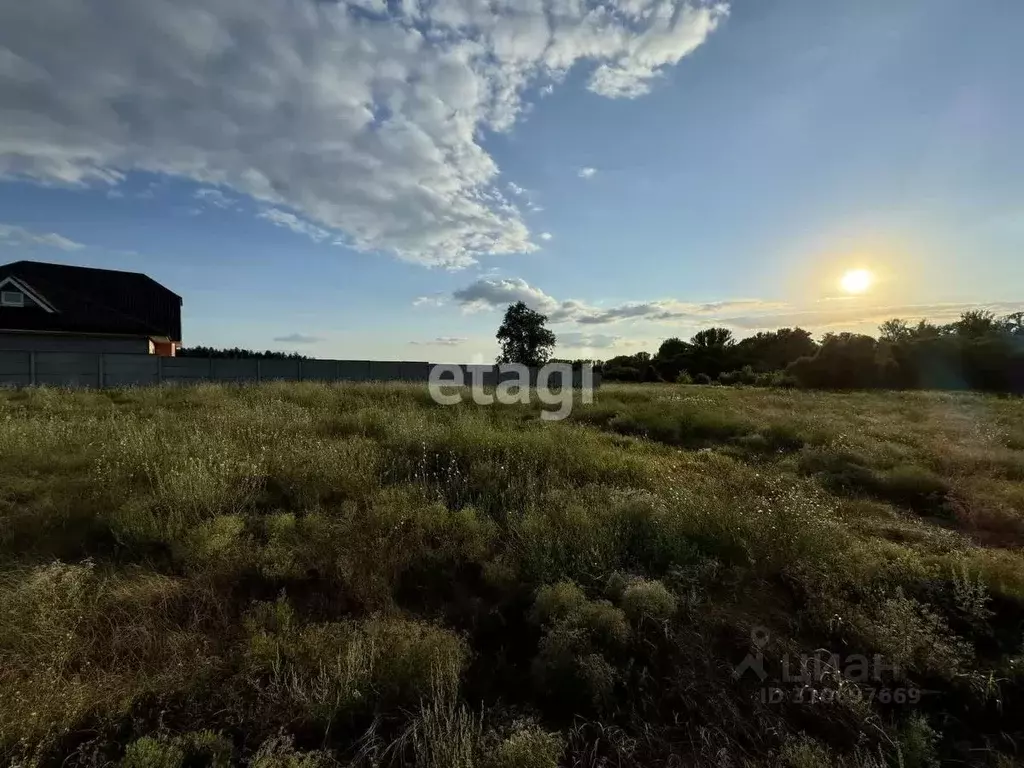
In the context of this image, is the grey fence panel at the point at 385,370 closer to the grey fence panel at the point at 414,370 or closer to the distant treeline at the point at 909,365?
the grey fence panel at the point at 414,370

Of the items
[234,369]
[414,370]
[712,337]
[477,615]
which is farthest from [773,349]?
[477,615]

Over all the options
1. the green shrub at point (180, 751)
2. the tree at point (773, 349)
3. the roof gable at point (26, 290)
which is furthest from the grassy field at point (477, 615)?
the tree at point (773, 349)

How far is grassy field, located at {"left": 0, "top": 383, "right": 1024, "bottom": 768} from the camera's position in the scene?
7.57ft

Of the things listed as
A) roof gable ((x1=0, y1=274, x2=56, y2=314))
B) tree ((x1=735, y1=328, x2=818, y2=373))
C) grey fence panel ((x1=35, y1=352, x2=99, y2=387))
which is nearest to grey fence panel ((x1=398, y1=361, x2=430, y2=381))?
grey fence panel ((x1=35, y1=352, x2=99, y2=387))

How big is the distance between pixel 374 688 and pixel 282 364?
22730 millimetres

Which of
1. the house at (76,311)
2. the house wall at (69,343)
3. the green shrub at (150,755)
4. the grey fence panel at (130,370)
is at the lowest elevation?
the green shrub at (150,755)

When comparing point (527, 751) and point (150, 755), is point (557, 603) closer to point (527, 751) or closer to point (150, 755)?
point (527, 751)

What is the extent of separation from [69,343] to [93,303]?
9.24ft

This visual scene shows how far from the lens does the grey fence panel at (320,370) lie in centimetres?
2331

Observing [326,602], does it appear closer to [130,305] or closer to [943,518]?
[943,518]

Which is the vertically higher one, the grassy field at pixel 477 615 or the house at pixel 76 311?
the house at pixel 76 311

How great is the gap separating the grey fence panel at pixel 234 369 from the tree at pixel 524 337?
109 ft

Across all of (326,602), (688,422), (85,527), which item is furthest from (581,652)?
(688,422)

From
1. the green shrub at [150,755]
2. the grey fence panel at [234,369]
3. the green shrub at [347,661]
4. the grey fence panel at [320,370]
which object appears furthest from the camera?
the grey fence panel at [320,370]
